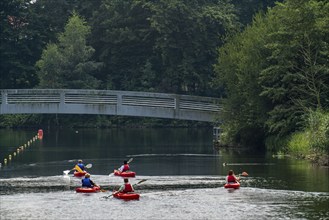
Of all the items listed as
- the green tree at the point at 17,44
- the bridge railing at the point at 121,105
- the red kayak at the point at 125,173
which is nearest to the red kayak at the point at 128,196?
the red kayak at the point at 125,173

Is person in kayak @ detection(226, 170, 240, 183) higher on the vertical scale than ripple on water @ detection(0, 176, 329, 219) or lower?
higher

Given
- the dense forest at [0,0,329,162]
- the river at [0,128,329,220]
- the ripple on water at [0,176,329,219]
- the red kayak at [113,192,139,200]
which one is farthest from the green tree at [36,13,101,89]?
the red kayak at [113,192,139,200]

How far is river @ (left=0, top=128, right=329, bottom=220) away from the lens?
186ft

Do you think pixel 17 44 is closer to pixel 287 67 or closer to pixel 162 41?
pixel 162 41

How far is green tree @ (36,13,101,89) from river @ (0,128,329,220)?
22.7 metres

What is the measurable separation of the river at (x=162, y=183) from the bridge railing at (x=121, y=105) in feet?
11.6

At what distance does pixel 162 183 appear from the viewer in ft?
230

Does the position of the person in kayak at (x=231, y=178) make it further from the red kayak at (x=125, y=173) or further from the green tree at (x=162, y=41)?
the green tree at (x=162, y=41)

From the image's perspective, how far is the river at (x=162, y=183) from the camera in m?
56.8

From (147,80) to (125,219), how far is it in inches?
3166

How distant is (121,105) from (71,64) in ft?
101

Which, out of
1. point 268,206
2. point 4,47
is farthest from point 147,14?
point 268,206

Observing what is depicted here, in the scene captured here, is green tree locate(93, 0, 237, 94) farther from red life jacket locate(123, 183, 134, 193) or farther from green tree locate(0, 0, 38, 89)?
red life jacket locate(123, 183, 134, 193)

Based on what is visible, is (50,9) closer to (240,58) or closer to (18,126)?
(18,126)
